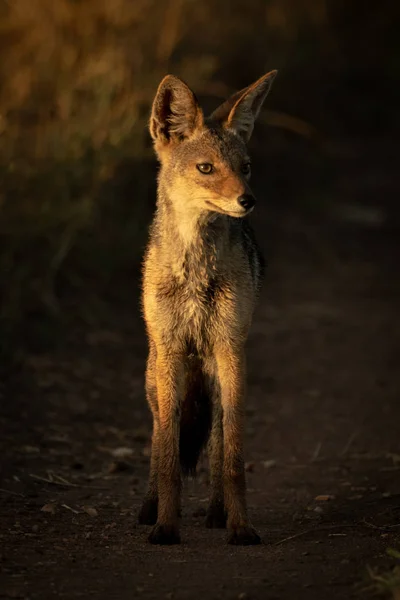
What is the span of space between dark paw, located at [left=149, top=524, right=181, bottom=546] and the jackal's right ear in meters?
1.81

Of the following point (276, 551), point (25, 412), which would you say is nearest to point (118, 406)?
point (25, 412)

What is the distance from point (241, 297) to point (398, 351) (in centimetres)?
470

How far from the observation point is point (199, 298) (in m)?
5.57

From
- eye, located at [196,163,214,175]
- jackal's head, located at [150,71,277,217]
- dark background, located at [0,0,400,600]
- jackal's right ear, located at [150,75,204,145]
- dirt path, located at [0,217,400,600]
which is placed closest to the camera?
dirt path, located at [0,217,400,600]

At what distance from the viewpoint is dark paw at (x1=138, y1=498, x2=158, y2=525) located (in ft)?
19.1

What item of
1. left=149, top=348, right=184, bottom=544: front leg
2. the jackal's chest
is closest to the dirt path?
left=149, top=348, right=184, bottom=544: front leg

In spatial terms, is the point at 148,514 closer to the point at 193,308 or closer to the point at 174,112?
the point at 193,308

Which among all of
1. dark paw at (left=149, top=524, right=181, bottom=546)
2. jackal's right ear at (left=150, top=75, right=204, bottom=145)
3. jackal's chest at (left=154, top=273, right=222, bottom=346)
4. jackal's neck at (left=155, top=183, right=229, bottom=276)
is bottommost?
dark paw at (left=149, top=524, right=181, bottom=546)

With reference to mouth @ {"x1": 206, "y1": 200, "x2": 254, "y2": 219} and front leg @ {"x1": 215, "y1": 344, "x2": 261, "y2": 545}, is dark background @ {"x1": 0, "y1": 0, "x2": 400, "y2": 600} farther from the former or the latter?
mouth @ {"x1": 206, "y1": 200, "x2": 254, "y2": 219}

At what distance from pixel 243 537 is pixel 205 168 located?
5.38ft

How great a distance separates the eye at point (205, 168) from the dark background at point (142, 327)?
1.65 metres

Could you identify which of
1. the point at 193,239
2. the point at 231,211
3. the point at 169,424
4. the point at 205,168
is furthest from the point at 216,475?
the point at 205,168

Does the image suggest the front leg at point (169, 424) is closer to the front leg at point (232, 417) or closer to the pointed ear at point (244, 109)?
the front leg at point (232, 417)

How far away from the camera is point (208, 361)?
18.6 feet
